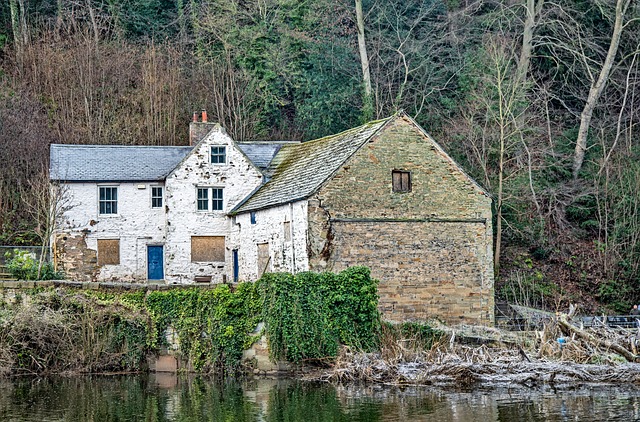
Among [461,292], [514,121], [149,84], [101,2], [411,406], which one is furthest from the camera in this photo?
[101,2]

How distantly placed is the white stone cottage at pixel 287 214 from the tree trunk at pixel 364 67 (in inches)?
253

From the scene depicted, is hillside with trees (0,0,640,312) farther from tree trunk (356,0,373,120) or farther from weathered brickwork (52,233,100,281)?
weathered brickwork (52,233,100,281)

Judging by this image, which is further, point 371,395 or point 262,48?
point 262,48

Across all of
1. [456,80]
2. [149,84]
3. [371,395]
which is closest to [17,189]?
[149,84]

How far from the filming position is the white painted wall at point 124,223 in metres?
39.5

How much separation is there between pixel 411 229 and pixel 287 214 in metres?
4.31

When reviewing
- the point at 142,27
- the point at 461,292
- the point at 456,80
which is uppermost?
the point at 142,27

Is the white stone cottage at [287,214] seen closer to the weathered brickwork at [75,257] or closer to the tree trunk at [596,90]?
the weathered brickwork at [75,257]

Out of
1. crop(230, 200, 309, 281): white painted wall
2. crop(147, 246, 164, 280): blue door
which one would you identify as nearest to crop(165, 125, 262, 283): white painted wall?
crop(230, 200, 309, 281): white painted wall

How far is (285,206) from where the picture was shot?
109 ft

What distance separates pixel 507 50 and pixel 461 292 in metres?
18.2

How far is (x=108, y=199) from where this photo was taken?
40.0m

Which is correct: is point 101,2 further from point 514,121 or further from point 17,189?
point 514,121

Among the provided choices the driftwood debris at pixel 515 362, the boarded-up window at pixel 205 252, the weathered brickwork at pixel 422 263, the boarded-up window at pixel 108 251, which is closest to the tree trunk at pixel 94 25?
the boarded-up window at pixel 108 251
